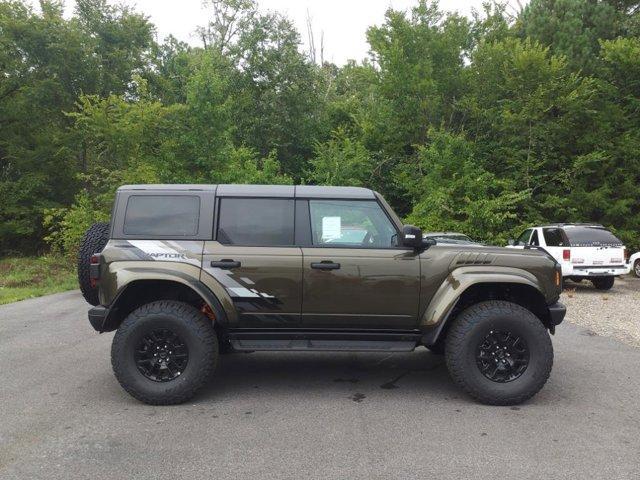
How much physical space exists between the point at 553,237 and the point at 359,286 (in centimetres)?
1013

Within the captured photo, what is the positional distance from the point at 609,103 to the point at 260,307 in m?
18.9

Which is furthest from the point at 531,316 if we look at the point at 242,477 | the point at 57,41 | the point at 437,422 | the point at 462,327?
the point at 57,41

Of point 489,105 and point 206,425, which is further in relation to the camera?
point 489,105

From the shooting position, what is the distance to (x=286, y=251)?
4.66 meters

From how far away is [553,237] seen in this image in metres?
13.1

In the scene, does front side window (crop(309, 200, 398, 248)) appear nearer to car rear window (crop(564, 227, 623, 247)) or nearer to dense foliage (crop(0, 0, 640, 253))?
car rear window (crop(564, 227, 623, 247))

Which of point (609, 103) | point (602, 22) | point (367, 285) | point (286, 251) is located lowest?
point (367, 285)

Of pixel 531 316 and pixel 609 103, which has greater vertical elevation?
pixel 609 103

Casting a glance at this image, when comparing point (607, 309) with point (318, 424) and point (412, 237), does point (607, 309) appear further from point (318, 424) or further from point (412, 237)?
point (318, 424)

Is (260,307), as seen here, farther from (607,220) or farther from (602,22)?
(602,22)

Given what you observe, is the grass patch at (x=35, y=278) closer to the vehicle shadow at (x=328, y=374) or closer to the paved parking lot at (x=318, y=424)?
the paved parking lot at (x=318, y=424)

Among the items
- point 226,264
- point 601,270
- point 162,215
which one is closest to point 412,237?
point 226,264

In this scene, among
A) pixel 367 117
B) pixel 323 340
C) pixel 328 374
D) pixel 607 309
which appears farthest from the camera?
pixel 367 117

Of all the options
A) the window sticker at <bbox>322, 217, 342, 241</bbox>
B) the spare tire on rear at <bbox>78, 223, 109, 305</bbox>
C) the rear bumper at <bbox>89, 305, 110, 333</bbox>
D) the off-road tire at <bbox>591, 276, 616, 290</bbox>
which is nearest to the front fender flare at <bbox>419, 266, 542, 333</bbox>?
the window sticker at <bbox>322, 217, 342, 241</bbox>
